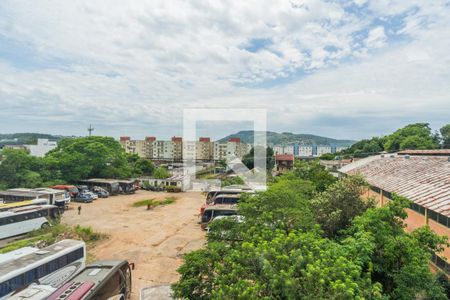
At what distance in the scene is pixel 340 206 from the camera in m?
10.4

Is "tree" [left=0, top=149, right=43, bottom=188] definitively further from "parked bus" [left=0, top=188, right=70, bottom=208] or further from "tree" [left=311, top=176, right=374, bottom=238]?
"tree" [left=311, top=176, right=374, bottom=238]

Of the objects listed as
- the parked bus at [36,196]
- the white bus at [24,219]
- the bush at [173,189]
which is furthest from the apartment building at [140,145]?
the white bus at [24,219]

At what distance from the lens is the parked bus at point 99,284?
7277 millimetres

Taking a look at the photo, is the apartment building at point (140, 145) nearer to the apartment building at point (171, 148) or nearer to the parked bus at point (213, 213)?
the apartment building at point (171, 148)

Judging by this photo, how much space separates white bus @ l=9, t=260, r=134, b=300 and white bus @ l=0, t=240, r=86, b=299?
0.84m

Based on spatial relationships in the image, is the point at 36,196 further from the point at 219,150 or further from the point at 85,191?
the point at 219,150

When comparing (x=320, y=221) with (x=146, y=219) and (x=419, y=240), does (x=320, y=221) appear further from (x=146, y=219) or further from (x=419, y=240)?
(x=146, y=219)

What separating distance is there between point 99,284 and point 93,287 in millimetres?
216

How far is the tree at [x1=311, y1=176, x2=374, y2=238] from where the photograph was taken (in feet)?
33.1

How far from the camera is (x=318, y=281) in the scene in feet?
15.3

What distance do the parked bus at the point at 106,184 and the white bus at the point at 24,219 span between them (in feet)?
40.7

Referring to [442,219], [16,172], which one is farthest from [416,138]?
[16,172]

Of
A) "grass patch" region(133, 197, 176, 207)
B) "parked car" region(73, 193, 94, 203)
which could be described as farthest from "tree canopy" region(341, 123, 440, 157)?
"parked car" region(73, 193, 94, 203)

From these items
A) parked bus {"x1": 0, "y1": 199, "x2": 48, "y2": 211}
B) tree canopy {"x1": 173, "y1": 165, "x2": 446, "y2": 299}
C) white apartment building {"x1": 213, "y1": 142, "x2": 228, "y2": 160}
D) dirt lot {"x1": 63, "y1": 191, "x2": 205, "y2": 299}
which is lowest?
dirt lot {"x1": 63, "y1": 191, "x2": 205, "y2": 299}
